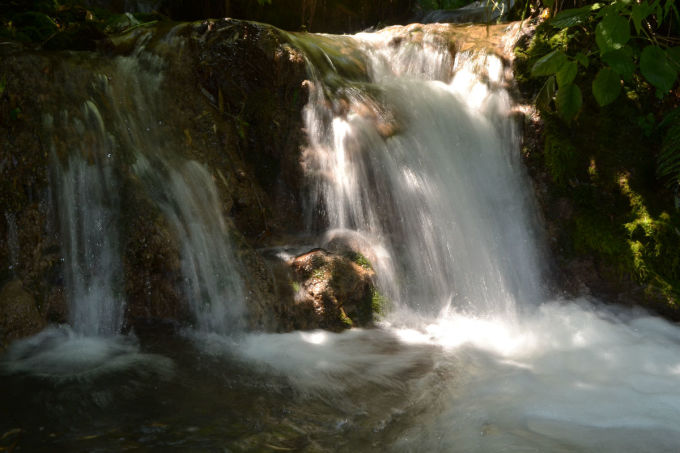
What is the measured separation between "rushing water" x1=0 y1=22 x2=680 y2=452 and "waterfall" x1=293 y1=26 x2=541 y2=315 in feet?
0.05

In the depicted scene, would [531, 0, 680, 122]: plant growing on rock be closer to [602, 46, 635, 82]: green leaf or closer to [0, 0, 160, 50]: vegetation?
[602, 46, 635, 82]: green leaf

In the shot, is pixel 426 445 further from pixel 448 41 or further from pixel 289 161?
pixel 448 41

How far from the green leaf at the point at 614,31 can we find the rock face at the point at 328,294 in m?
2.77

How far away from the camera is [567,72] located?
197cm

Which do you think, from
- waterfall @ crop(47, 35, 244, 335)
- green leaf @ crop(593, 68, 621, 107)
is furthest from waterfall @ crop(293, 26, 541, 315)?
green leaf @ crop(593, 68, 621, 107)

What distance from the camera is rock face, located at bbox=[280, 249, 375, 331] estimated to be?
4047mm

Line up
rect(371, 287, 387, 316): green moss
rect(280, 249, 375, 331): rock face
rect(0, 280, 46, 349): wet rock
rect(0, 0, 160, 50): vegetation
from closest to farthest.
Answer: rect(0, 280, 46, 349): wet rock < rect(280, 249, 375, 331): rock face < rect(371, 287, 387, 316): green moss < rect(0, 0, 160, 50): vegetation

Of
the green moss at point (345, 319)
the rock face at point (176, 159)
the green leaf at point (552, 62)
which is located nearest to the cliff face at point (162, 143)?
the rock face at point (176, 159)

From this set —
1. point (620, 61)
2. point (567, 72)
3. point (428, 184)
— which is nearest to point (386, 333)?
point (428, 184)

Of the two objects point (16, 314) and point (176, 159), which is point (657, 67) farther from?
point (16, 314)

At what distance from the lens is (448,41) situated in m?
6.43

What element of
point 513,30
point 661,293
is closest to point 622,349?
point 661,293

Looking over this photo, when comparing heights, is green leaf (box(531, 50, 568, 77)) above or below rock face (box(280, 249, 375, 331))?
above

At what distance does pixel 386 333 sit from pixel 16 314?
2601 mm
